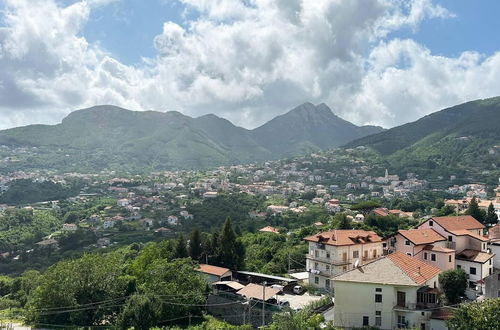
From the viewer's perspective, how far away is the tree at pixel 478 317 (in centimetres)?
2138

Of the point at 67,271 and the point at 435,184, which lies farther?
the point at 435,184

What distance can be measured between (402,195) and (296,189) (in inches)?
1859

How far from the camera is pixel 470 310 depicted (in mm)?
22234

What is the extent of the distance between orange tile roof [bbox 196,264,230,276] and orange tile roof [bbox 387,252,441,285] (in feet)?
55.0

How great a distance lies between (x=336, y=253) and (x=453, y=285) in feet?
39.9

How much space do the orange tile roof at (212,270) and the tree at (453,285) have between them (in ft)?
65.0

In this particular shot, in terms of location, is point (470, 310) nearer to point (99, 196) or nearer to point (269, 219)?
point (269, 219)

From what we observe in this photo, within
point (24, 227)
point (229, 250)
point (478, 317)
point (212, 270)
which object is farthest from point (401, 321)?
point (24, 227)

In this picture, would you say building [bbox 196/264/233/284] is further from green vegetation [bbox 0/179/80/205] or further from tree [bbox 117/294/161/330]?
green vegetation [bbox 0/179/80/205]

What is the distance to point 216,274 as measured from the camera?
1606 inches

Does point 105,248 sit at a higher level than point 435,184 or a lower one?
lower

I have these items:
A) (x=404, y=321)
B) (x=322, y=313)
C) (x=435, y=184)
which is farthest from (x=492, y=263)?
(x=435, y=184)

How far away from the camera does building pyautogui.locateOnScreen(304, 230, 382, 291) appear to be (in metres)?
41.2

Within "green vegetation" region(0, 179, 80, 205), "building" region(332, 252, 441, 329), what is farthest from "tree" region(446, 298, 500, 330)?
"green vegetation" region(0, 179, 80, 205)
